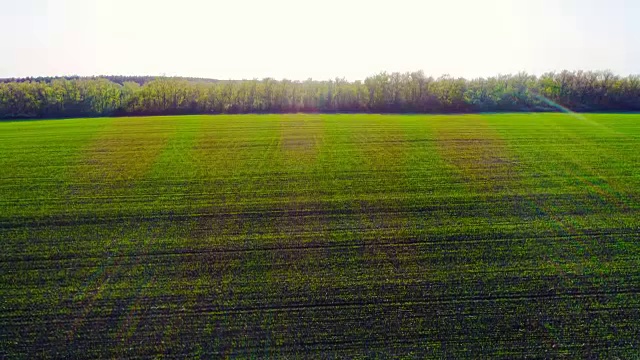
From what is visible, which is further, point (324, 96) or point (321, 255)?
point (324, 96)

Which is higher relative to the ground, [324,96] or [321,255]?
[324,96]

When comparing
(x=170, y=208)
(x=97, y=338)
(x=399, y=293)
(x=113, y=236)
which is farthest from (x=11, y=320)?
(x=399, y=293)

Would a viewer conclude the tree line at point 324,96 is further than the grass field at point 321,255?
Yes

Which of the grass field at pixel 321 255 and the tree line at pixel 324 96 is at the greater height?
the tree line at pixel 324 96

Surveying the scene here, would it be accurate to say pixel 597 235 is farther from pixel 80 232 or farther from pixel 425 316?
pixel 80 232
